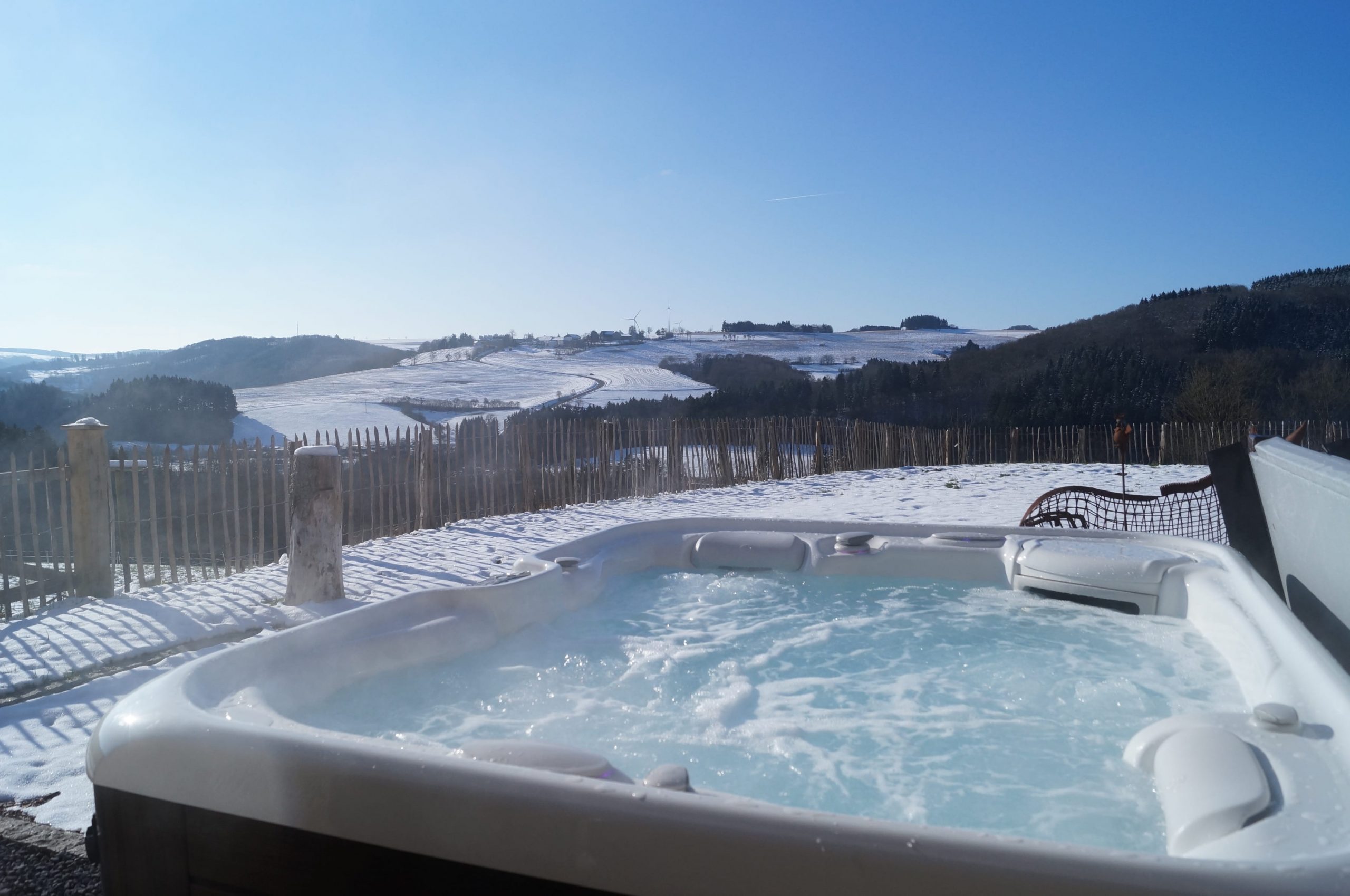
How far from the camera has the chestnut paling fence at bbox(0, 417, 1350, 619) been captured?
4.87m

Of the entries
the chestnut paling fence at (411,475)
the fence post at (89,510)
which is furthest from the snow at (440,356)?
the fence post at (89,510)

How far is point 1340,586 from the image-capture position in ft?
7.72

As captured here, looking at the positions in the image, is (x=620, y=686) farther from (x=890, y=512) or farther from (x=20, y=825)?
(x=890, y=512)

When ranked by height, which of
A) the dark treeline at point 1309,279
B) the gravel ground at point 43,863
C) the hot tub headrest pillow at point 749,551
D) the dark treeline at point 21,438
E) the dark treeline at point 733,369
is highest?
the dark treeline at point 1309,279

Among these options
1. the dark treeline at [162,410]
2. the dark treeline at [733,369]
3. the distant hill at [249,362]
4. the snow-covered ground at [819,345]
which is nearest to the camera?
the dark treeline at [162,410]

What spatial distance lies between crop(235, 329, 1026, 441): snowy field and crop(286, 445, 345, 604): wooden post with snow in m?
12.1

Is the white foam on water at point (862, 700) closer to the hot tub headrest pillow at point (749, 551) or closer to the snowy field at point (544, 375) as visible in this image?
the hot tub headrest pillow at point (749, 551)

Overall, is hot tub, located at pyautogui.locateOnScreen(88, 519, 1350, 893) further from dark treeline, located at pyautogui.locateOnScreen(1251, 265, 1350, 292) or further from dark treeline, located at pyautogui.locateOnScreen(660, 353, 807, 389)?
dark treeline, located at pyautogui.locateOnScreen(1251, 265, 1350, 292)

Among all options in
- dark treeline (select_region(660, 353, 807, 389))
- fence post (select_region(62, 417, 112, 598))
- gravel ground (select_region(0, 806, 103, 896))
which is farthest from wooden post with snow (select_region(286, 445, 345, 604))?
dark treeline (select_region(660, 353, 807, 389))

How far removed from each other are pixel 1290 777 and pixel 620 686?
1.80m

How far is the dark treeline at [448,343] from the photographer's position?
29.5m

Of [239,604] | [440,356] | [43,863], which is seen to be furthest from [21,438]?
[440,356]

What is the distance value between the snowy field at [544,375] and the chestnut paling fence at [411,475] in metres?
8.85

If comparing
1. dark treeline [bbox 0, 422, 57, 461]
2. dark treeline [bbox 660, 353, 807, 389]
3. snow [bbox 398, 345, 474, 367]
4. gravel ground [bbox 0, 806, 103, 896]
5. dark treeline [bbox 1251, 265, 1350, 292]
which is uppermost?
dark treeline [bbox 1251, 265, 1350, 292]
